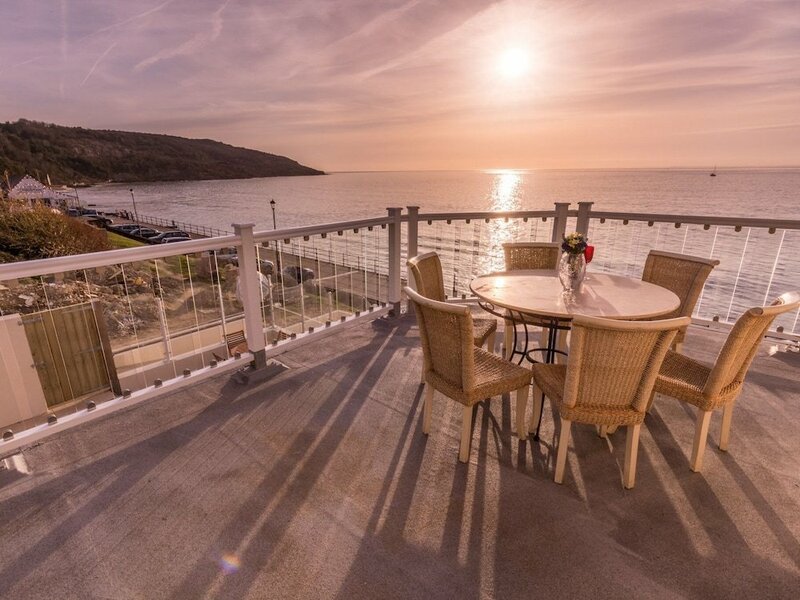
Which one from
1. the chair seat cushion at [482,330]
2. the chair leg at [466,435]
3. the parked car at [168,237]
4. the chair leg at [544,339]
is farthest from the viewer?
the parked car at [168,237]

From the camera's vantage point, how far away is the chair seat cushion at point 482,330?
2.70 meters

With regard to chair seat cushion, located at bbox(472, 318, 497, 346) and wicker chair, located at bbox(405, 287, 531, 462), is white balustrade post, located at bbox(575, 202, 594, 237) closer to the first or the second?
chair seat cushion, located at bbox(472, 318, 497, 346)

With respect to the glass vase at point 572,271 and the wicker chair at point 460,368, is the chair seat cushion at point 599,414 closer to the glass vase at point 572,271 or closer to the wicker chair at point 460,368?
the wicker chair at point 460,368

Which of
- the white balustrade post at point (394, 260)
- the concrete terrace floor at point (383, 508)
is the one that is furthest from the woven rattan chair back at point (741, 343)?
the white balustrade post at point (394, 260)

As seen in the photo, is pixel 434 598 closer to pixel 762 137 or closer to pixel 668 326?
pixel 668 326

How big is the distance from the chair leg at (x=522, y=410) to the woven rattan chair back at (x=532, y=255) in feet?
5.18

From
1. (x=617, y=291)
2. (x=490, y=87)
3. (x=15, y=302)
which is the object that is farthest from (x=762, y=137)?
(x=15, y=302)

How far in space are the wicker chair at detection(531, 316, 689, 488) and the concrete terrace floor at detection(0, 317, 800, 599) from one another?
12.6 inches

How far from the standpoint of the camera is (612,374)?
170cm

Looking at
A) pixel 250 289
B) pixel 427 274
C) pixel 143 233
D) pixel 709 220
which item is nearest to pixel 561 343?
pixel 427 274

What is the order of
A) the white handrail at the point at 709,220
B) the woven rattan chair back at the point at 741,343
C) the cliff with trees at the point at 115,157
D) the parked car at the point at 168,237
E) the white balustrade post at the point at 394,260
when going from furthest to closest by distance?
the cliff with trees at the point at 115,157 → the parked car at the point at 168,237 → the white balustrade post at the point at 394,260 → the white handrail at the point at 709,220 → the woven rattan chair back at the point at 741,343

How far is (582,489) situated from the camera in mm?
1894

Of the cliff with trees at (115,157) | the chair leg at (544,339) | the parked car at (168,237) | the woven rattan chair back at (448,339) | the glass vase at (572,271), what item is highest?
the cliff with trees at (115,157)

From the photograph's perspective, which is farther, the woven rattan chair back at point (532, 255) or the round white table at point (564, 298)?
the woven rattan chair back at point (532, 255)
